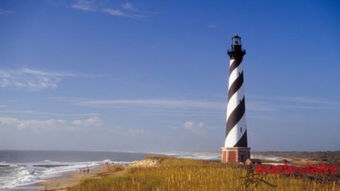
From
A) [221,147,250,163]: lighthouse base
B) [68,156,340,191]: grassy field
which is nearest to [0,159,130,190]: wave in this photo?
[221,147,250,163]: lighthouse base

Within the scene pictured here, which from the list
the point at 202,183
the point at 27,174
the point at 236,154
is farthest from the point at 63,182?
the point at 202,183

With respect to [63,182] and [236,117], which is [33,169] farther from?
[236,117]

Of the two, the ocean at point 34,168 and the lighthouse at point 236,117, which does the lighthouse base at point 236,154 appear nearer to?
the lighthouse at point 236,117

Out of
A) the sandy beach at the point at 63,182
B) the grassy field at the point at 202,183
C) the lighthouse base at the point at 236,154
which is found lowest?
the sandy beach at the point at 63,182

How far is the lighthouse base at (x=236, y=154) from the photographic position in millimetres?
24797

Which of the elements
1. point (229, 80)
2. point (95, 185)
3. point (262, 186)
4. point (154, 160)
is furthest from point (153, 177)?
point (154, 160)

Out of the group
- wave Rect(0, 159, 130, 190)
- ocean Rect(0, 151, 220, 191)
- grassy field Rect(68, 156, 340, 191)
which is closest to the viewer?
grassy field Rect(68, 156, 340, 191)

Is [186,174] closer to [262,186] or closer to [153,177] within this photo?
[153,177]

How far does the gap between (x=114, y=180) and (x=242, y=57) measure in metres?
13.5

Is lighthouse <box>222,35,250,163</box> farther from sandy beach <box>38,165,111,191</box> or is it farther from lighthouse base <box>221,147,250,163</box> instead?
sandy beach <box>38,165,111,191</box>

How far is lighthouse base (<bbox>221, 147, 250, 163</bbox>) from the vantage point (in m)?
24.8

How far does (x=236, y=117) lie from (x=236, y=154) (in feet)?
7.03

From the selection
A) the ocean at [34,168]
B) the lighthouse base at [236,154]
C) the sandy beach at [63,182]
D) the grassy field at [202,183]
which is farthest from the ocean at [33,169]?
the grassy field at [202,183]

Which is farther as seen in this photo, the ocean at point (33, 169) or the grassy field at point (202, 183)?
the ocean at point (33, 169)
